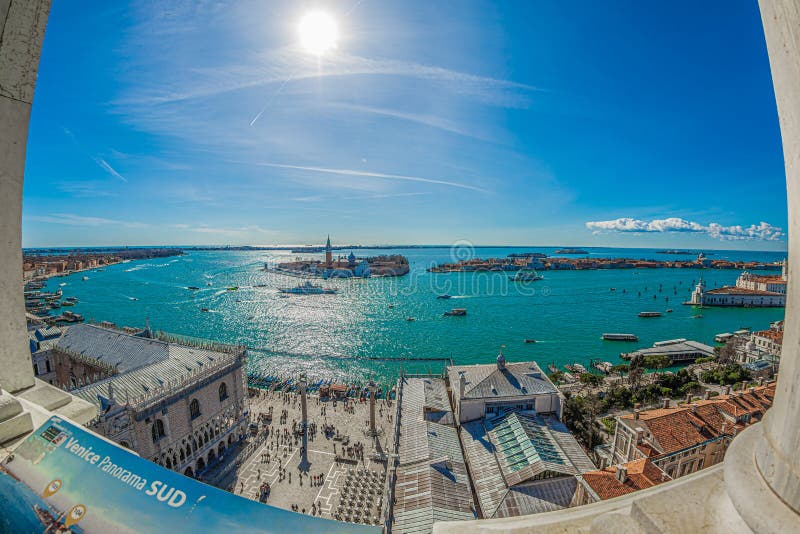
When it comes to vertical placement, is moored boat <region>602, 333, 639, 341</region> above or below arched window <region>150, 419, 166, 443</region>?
below

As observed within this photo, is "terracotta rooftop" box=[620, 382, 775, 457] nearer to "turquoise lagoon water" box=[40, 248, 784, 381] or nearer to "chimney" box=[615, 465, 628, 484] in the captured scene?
"chimney" box=[615, 465, 628, 484]

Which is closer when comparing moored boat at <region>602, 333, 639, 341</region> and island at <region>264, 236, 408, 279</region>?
moored boat at <region>602, 333, 639, 341</region>

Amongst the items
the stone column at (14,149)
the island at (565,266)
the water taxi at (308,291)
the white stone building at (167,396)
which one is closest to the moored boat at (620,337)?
the white stone building at (167,396)

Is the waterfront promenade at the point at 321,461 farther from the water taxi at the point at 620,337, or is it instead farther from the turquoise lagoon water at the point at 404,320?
the water taxi at the point at 620,337

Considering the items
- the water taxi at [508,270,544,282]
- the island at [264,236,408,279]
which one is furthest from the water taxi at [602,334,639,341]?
the island at [264,236,408,279]

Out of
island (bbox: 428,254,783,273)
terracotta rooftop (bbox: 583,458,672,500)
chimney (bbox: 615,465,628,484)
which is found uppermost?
island (bbox: 428,254,783,273)

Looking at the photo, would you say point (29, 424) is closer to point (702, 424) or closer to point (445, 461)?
point (445, 461)

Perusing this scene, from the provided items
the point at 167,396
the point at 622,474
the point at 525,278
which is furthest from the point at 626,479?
the point at 525,278
